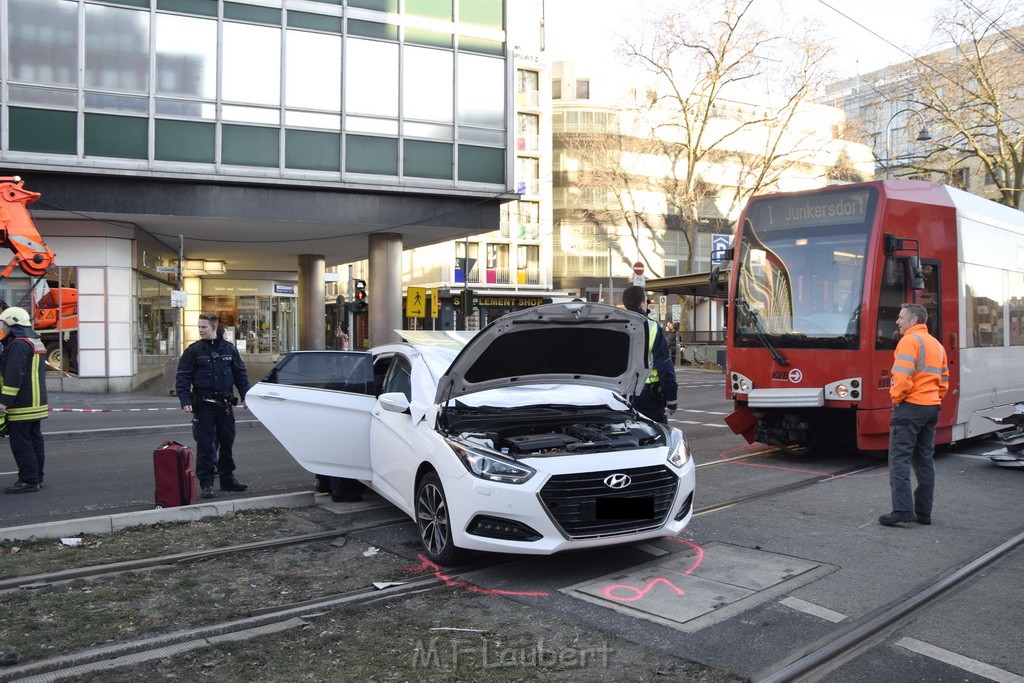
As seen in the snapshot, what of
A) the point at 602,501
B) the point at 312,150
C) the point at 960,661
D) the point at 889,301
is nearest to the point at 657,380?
the point at 602,501

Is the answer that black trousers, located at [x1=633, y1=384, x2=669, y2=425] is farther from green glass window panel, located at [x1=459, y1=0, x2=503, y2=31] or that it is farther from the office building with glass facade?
green glass window panel, located at [x1=459, y1=0, x2=503, y2=31]

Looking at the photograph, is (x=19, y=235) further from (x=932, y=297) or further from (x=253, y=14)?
(x=932, y=297)

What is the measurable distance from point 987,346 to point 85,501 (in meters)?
10.9

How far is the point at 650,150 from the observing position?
42.6 m

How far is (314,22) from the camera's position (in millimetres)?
21984

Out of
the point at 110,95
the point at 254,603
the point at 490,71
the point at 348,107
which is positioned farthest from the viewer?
the point at 490,71

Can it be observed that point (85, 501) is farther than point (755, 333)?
No

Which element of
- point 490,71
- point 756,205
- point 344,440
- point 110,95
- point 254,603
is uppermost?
point 490,71

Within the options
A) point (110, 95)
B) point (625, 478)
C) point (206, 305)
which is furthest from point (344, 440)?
point (206, 305)

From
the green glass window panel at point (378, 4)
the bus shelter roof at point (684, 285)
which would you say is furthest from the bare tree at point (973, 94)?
the green glass window panel at point (378, 4)

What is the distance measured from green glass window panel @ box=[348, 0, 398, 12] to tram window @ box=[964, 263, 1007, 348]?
1670cm

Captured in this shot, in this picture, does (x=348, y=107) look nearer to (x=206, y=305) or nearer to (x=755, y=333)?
(x=755, y=333)

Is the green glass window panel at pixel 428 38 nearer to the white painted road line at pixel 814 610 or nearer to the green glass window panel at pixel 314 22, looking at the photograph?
the green glass window panel at pixel 314 22

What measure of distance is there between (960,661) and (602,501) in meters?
2.10
